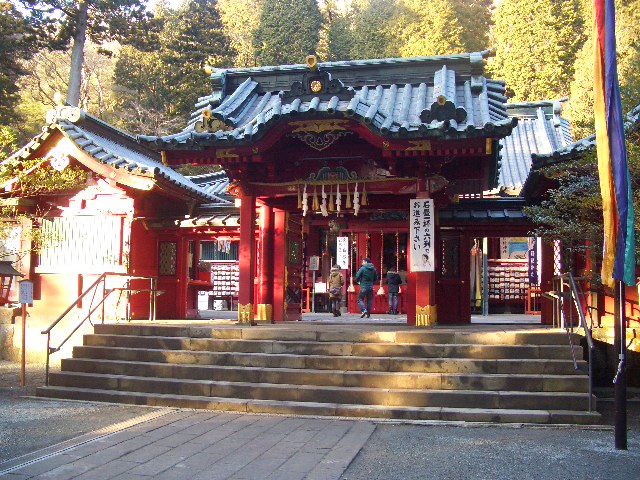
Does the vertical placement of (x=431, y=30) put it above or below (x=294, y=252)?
above

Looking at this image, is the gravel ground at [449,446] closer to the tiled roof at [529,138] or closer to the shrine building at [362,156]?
the shrine building at [362,156]

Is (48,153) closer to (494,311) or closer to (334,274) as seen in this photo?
(334,274)

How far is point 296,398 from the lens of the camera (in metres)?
9.12

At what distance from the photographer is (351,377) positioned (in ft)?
30.4

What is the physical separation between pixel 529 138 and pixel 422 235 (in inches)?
535

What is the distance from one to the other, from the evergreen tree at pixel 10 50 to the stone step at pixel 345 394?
17884mm

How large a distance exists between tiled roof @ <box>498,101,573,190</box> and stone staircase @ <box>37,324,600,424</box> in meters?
11.4

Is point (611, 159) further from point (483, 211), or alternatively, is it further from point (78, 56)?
point (78, 56)

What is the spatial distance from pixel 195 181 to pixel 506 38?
2781cm

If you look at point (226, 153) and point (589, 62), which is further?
point (589, 62)

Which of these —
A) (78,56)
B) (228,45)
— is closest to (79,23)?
(78,56)

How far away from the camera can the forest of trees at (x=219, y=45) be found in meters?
28.2

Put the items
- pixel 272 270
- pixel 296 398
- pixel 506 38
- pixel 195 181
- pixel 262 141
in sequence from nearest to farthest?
pixel 296 398, pixel 262 141, pixel 272 270, pixel 195 181, pixel 506 38

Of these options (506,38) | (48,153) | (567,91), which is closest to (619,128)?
(48,153)
